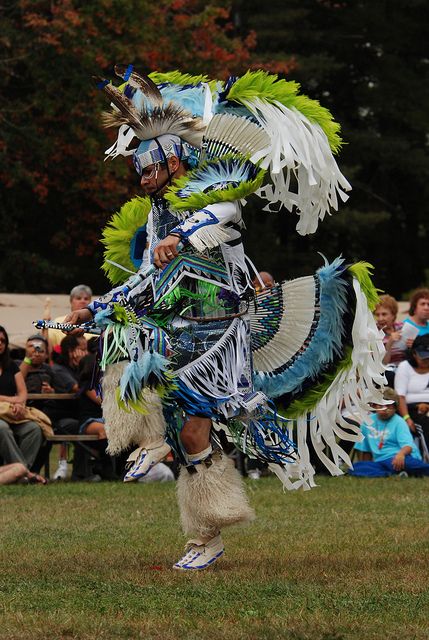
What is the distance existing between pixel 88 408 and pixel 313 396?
5.22 metres

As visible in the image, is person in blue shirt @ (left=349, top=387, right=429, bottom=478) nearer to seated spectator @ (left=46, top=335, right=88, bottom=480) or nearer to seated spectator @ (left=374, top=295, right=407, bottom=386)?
seated spectator @ (left=374, top=295, right=407, bottom=386)

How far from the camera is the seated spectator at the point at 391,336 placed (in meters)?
11.1

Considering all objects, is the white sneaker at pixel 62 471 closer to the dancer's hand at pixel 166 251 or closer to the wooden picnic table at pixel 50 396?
the wooden picnic table at pixel 50 396

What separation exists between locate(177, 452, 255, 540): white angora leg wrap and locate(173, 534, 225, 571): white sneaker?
0.06m

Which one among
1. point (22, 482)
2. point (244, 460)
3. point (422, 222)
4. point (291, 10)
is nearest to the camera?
point (22, 482)

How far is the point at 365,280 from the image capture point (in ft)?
19.8

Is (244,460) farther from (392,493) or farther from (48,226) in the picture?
(48,226)

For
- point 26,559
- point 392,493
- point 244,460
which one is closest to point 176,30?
point 244,460

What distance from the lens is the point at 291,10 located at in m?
26.3

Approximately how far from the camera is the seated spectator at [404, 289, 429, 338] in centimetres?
1146

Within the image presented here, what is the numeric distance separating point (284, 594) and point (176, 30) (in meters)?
16.4

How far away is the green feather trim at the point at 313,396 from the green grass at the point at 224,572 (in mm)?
694

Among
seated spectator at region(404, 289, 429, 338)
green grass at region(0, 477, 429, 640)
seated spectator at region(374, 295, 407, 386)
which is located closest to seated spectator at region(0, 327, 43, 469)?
green grass at region(0, 477, 429, 640)

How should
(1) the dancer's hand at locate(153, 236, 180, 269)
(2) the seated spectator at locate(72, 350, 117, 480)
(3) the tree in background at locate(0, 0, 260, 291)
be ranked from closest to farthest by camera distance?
(1) the dancer's hand at locate(153, 236, 180, 269) → (2) the seated spectator at locate(72, 350, 117, 480) → (3) the tree in background at locate(0, 0, 260, 291)
